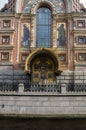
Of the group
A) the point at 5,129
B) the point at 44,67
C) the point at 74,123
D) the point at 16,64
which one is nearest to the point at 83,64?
the point at 44,67

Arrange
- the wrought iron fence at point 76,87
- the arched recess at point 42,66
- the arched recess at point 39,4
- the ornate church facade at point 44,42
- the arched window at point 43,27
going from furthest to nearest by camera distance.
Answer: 1. the arched recess at point 39,4
2. the arched window at point 43,27
3. the ornate church facade at point 44,42
4. the arched recess at point 42,66
5. the wrought iron fence at point 76,87

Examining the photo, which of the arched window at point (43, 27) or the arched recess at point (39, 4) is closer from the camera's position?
the arched window at point (43, 27)

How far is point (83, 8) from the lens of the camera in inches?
1387

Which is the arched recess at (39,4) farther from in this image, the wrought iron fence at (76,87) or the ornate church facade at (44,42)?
the wrought iron fence at (76,87)

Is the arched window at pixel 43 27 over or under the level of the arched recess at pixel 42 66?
over

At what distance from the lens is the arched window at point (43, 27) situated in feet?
111

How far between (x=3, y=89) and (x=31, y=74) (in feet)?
11.3

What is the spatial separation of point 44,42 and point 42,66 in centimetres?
264

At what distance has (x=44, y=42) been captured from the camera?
33.8 m

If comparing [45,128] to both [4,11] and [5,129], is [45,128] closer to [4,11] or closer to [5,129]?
[5,129]

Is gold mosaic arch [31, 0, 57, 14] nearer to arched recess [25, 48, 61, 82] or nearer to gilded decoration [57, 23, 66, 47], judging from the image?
gilded decoration [57, 23, 66, 47]

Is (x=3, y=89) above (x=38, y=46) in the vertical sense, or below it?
below

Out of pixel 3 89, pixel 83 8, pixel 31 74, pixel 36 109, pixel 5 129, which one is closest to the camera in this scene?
pixel 5 129

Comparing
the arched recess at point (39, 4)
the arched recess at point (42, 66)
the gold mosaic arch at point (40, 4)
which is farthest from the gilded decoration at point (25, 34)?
the arched recess at point (42, 66)
